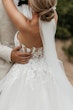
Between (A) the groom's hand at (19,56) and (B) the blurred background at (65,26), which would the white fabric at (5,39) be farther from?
(B) the blurred background at (65,26)

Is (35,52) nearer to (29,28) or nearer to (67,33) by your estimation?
(29,28)

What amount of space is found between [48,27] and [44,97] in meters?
0.47

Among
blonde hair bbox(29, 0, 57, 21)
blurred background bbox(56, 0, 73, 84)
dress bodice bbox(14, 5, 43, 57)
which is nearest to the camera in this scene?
blonde hair bbox(29, 0, 57, 21)

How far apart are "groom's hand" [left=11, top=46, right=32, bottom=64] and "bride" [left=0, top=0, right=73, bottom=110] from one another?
0.11 ft

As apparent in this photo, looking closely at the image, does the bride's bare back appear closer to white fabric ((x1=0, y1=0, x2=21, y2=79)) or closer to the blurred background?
white fabric ((x1=0, y1=0, x2=21, y2=79))

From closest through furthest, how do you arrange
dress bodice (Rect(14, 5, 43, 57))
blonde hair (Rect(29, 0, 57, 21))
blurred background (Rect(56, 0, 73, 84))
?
1. blonde hair (Rect(29, 0, 57, 21))
2. dress bodice (Rect(14, 5, 43, 57))
3. blurred background (Rect(56, 0, 73, 84))

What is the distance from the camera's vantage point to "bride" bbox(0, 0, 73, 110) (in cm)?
364

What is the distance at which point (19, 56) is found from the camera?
12.2 ft

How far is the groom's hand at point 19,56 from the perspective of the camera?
3719 millimetres

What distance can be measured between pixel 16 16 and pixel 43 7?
0.61ft

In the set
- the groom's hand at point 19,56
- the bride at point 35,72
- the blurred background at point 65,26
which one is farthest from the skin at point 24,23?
the blurred background at point 65,26

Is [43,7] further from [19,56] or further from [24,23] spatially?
[19,56]

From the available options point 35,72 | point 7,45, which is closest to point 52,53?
point 35,72

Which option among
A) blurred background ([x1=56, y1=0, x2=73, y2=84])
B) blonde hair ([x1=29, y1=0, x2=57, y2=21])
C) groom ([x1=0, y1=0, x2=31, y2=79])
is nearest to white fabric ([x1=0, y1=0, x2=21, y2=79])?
groom ([x1=0, y1=0, x2=31, y2=79])
